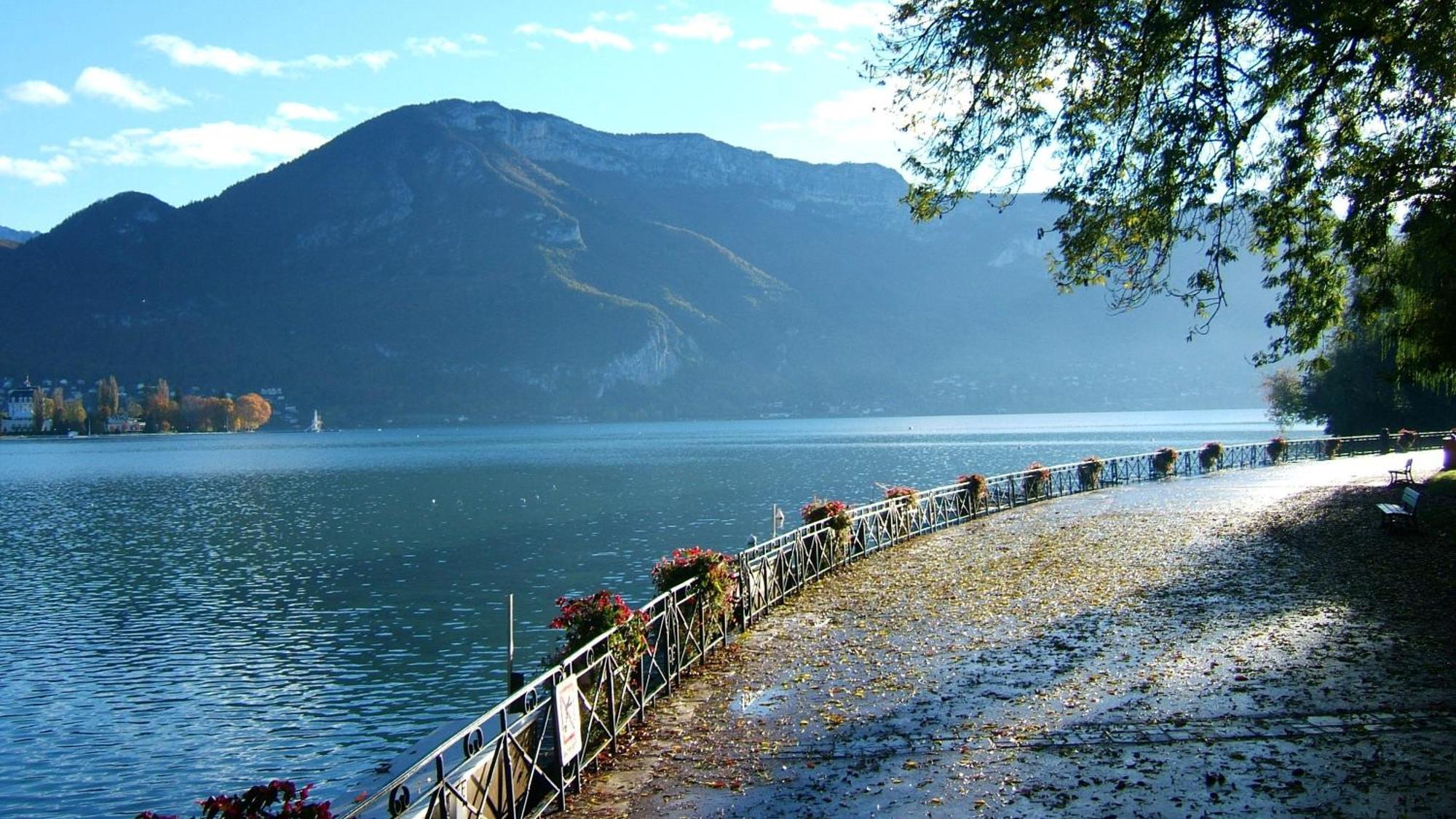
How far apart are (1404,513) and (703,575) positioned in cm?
1975

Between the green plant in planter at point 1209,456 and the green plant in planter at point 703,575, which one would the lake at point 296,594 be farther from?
the green plant in planter at point 1209,456

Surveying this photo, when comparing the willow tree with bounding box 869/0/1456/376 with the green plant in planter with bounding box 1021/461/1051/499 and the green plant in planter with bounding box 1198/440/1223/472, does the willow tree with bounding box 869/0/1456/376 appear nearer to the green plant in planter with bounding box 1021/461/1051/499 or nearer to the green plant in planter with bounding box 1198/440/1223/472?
the green plant in planter with bounding box 1021/461/1051/499

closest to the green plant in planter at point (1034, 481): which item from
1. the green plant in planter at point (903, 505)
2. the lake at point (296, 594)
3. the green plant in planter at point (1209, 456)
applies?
the lake at point (296, 594)

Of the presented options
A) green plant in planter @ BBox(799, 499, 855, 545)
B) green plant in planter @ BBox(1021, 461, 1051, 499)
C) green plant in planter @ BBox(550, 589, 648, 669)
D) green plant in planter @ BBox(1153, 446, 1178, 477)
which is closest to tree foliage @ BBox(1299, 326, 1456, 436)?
green plant in planter @ BBox(1153, 446, 1178, 477)

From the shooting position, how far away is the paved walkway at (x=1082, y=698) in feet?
28.9

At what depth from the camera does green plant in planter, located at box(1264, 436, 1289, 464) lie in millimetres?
54875

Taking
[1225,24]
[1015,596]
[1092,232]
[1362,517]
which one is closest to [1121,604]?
[1015,596]

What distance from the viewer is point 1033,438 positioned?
129 metres

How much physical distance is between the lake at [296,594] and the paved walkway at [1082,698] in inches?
215

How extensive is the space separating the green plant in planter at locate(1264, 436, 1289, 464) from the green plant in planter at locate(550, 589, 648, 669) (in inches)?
2097

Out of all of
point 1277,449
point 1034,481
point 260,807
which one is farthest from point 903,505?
point 1277,449

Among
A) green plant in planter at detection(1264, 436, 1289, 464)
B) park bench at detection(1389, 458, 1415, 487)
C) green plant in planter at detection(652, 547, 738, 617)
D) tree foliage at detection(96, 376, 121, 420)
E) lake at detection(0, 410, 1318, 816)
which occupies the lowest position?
lake at detection(0, 410, 1318, 816)

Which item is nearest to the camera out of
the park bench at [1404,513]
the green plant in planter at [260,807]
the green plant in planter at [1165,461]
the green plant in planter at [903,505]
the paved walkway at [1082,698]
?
the green plant in planter at [260,807]

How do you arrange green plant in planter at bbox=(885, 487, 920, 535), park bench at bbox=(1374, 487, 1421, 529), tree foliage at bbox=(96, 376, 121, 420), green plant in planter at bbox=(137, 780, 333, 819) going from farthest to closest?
tree foliage at bbox=(96, 376, 121, 420) → green plant in planter at bbox=(885, 487, 920, 535) → park bench at bbox=(1374, 487, 1421, 529) → green plant in planter at bbox=(137, 780, 333, 819)
